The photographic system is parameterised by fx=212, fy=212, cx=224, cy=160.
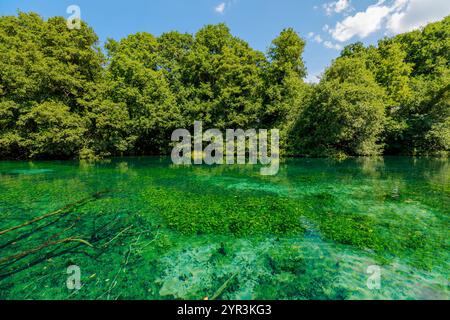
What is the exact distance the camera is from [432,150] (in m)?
23.9

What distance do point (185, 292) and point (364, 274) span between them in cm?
296

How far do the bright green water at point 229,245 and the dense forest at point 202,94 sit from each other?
50.3 feet

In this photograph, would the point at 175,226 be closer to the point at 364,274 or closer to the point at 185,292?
the point at 185,292
